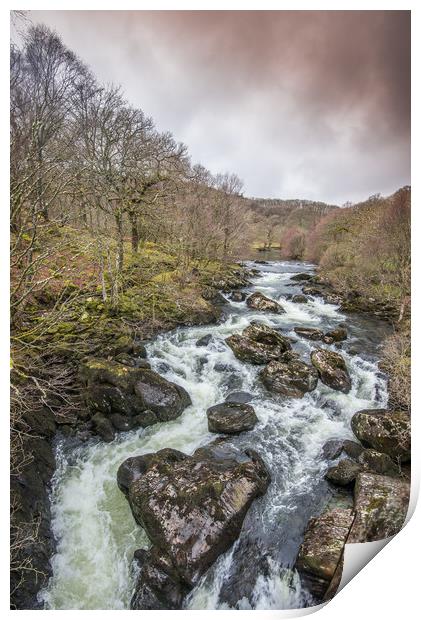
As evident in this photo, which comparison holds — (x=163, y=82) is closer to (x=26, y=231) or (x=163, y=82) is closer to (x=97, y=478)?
(x=26, y=231)

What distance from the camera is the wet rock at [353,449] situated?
13.2ft

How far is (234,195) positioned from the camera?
568cm

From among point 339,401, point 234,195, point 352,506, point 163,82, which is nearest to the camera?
point 352,506

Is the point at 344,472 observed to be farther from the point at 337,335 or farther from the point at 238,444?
the point at 337,335

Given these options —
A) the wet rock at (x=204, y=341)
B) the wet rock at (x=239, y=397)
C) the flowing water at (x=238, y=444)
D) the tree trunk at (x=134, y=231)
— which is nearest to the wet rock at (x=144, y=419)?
the flowing water at (x=238, y=444)

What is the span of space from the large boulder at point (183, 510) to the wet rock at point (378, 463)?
1494mm

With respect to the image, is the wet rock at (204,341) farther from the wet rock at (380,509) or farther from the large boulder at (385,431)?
the wet rock at (380,509)

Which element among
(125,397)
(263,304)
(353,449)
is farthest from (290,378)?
(125,397)

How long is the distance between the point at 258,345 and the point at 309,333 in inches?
64.2

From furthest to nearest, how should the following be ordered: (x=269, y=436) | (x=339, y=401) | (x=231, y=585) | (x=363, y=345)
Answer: (x=363, y=345) < (x=339, y=401) < (x=269, y=436) < (x=231, y=585)

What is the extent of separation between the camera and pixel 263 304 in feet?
25.3
